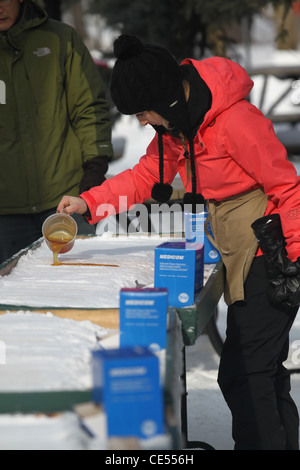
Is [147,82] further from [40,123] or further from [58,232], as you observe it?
[40,123]

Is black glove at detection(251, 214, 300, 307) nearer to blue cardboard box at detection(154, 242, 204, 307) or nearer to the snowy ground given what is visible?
blue cardboard box at detection(154, 242, 204, 307)

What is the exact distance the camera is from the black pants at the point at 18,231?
10.7 feet

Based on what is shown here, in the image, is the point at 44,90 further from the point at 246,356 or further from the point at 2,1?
the point at 246,356

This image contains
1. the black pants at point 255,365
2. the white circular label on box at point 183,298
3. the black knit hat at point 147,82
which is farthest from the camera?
the black pants at point 255,365

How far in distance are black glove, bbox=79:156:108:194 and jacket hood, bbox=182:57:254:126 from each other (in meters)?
0.92

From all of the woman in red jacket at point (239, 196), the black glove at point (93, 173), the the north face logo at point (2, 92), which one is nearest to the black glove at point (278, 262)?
the woman in red jacket at point (239, 196)

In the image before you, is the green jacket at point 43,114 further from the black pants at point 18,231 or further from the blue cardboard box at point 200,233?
the blue cardboard box at point 200,233

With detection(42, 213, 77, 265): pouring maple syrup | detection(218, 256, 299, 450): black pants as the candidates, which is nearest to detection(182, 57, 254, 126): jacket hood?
detection(218, 256, 299, 450): black pants

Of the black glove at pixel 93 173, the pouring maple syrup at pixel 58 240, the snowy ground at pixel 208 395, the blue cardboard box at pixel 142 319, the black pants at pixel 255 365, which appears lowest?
the snowy ground at pixel 208 395

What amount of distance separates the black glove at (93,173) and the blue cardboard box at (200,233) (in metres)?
0.70

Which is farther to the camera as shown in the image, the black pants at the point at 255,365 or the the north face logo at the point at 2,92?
the the north face logo at the point at 2,92

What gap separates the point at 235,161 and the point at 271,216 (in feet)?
0.69

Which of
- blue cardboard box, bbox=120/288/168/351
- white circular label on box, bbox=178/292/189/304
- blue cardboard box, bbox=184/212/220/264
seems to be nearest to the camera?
blue cardboard box, bbox=120/288/168/351

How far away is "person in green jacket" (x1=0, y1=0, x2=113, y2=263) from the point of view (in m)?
3.19
